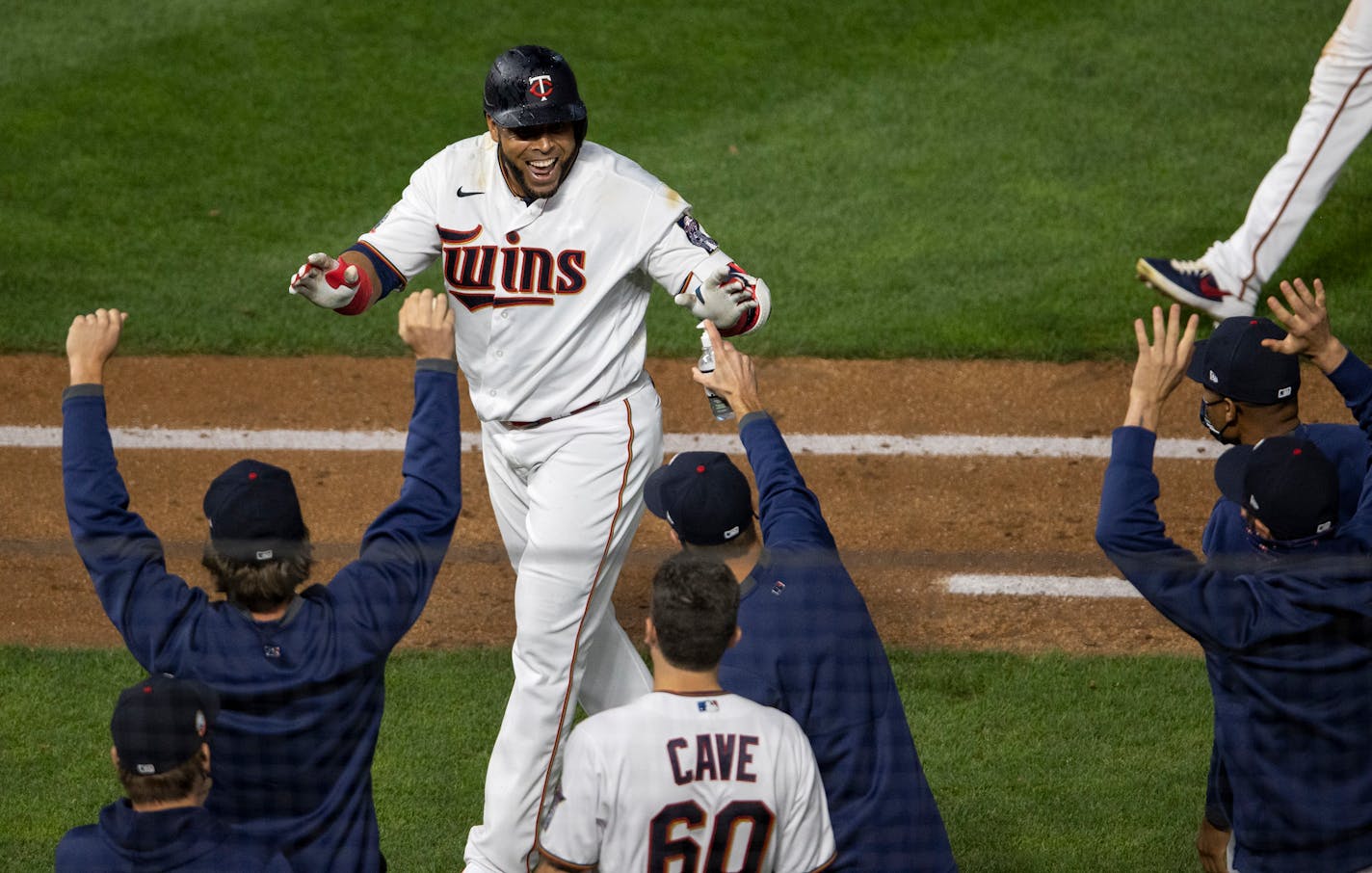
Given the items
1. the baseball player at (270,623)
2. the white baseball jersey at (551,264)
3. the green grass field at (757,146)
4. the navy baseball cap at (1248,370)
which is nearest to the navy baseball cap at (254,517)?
the baseball player at (270,623)

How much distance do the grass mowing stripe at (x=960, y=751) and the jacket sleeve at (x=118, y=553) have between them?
155cm

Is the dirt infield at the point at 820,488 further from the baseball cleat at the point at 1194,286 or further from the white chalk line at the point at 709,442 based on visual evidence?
the baseball cleat at the point at 1194,286

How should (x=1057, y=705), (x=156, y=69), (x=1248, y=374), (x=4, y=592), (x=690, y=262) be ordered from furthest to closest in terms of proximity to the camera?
1. (x=156, y=69)
2. (x=4, y=592)
3. (x=1057, y=705)
4. (x=690, y=262)
5. (x=1248, y=374)

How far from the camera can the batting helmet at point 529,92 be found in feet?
14.1

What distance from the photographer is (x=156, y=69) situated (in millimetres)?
10016

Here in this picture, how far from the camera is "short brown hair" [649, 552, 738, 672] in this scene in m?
3.07

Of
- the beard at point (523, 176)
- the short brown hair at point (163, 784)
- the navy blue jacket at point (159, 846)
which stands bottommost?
the navy blue jacket at point (159, 846)

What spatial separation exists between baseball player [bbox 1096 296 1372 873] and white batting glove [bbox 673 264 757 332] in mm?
1052

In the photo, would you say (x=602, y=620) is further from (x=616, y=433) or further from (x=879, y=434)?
(x=879, y=434)

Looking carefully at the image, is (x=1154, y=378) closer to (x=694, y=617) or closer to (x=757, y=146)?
(x=694, y=617)

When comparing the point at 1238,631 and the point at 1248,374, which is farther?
the point at 1248,374

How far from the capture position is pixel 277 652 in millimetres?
3338

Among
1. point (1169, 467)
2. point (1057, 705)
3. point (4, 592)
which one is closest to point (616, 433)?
point (1057, 705)

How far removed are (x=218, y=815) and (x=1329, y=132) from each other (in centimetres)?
565
